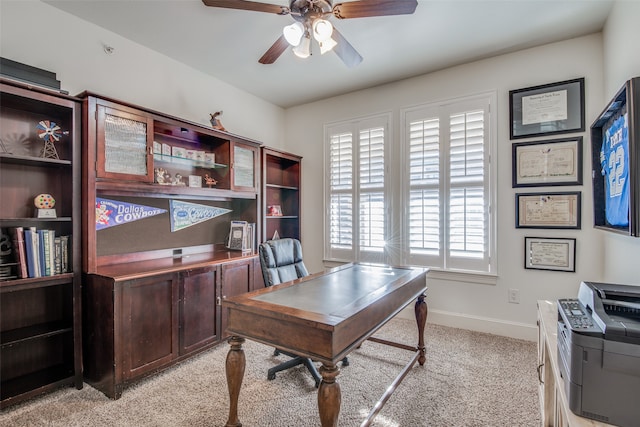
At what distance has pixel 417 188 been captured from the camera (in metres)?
3.41

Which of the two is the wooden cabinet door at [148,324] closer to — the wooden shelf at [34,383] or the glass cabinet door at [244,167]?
the wooden shelf at [34,383]

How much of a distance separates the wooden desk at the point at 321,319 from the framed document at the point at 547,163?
1713 millimetres

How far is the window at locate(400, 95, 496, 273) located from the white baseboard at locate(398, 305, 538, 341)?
508 mm

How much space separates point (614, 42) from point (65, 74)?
4.16 m

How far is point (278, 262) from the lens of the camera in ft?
7.82

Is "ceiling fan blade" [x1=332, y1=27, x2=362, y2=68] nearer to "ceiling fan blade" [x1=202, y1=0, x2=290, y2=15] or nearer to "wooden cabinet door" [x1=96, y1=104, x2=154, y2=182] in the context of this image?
"ceiling fan blade" [x1=202, y1=0, x2=290, y2=15]

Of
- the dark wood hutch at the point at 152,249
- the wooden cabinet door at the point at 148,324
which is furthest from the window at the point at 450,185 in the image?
the wooden cabinet door at the point at 148,324

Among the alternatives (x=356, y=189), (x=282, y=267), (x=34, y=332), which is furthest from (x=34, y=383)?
(x=356, y=189)

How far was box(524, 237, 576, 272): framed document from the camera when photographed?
272 centimetres

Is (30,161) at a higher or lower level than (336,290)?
higher

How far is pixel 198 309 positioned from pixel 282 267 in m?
→ 0.84

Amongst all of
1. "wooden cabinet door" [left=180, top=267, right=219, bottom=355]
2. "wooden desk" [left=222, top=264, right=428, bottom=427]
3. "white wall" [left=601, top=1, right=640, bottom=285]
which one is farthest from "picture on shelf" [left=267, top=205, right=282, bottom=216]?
"white wall" [left=601, top=1, right=640, bottom=285]

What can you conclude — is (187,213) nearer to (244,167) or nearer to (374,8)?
(244,167)

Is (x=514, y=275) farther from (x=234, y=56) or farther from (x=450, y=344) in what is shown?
(x=234, y=56)
